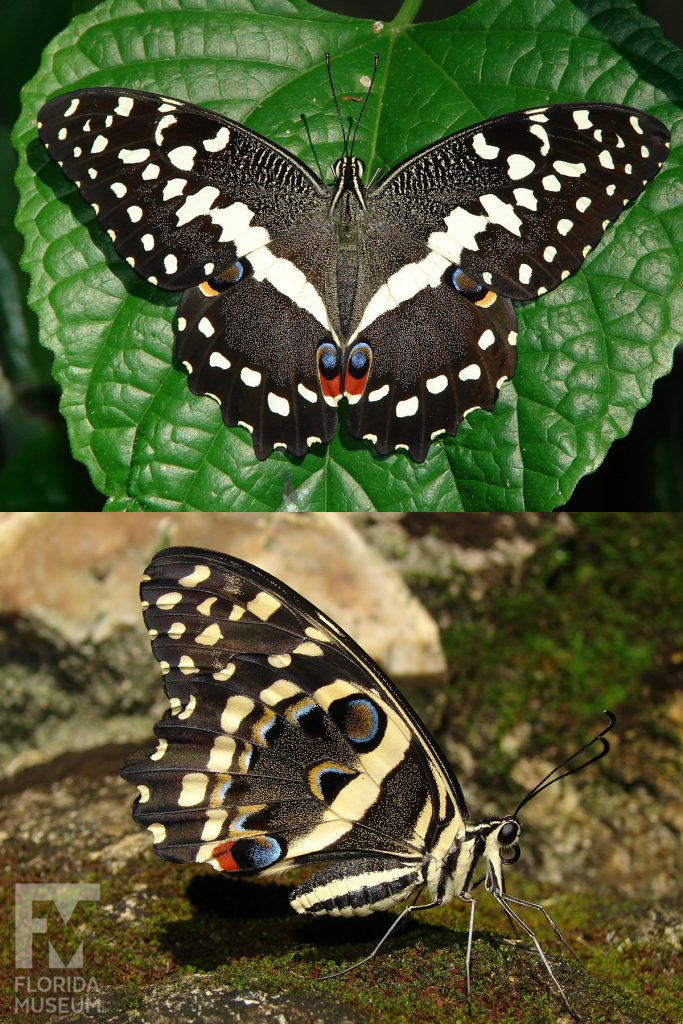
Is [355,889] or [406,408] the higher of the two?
[406,408]

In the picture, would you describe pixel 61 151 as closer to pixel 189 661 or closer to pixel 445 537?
pixel 189 661

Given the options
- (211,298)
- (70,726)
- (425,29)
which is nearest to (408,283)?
(211,298)

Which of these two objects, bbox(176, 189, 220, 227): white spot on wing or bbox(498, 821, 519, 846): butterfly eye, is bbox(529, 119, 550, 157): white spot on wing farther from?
bbox(498, 821, 519, 846): butterfly eye

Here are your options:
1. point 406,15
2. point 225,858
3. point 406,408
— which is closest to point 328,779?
point 225,858

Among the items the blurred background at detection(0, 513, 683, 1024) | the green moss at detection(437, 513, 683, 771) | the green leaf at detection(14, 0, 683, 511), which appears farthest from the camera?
the green moss at detection(437, 513, 683, 771)

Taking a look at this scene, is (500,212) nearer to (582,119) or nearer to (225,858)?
(582,119)

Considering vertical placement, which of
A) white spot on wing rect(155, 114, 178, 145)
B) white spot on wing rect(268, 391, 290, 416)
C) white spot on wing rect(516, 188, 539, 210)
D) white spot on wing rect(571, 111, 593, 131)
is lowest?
white spot on wing rect(268, 391, 290, 416)

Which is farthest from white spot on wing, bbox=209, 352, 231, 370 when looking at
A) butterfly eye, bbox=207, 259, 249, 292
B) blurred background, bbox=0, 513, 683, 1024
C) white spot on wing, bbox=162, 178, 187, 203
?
blurred background, bbox=0, 513, 683, 1024
